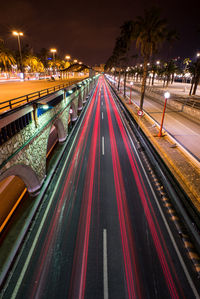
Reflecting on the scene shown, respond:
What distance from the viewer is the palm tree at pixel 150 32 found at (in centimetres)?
2362

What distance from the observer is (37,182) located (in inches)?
502

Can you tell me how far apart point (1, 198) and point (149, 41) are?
3010cm

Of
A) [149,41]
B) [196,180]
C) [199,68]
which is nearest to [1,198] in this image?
[196,180]

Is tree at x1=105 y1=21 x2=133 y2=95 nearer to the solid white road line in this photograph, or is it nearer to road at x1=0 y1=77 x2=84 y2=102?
road at x1=0 y1=77 x2=84 y2=102

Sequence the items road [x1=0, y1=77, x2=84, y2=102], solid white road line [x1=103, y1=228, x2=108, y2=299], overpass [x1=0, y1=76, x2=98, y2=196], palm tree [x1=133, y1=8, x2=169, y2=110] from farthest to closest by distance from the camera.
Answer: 1. palm tree [x1=133, y1=8, x2=169, y2=110]
2. road [x1=0, y1=77, x2=84, y2=102]
3. overpass [x1=0, y1=76, x2=98, y2=196]
4. solid white road line [x1=103, y1=228, x2=108, y2=299]

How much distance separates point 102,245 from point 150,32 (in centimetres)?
2964

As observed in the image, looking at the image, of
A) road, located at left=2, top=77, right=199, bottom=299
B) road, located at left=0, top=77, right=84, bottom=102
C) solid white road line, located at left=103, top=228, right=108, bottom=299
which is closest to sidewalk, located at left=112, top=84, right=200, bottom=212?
road, located at left=2, top=77, right=199, bottom=299

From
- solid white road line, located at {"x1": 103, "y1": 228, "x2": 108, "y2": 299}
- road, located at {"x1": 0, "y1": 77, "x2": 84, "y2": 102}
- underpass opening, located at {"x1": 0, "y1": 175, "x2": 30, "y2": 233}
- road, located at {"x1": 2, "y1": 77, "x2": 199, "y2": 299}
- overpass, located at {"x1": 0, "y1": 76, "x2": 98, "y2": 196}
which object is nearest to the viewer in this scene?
solid white road line, located at {"x1": 103, "y1": 228, "x2": 108, "y2": 299}

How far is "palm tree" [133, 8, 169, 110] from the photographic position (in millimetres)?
23625

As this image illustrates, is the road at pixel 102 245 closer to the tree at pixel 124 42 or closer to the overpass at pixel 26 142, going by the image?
the overpass at pixel 26 142

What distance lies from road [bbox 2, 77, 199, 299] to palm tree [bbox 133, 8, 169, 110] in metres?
22.5

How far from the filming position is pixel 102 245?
8930mm

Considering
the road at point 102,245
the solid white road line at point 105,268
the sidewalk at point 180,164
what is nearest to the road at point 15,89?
the road at point 102,245

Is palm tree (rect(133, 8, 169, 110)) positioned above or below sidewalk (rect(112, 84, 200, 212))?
above
